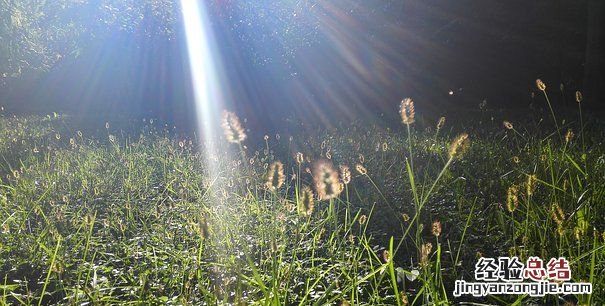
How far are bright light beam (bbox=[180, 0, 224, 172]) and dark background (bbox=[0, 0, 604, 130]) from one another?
0.32 metres

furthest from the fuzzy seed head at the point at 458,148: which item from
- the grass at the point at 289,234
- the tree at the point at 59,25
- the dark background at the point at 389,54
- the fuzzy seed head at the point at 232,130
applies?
the tree at the point at 59,25

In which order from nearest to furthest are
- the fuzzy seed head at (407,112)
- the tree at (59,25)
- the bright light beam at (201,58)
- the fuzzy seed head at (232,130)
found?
the fuzzy seed head at (232,130), the fuzzy seed head at (407,112), the bright light beam at (201,58), the tree at (59,25)

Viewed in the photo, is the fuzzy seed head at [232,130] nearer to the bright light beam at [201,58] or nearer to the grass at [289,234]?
the grass at [289,234]

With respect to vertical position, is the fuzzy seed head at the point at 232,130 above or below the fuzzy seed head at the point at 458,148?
above

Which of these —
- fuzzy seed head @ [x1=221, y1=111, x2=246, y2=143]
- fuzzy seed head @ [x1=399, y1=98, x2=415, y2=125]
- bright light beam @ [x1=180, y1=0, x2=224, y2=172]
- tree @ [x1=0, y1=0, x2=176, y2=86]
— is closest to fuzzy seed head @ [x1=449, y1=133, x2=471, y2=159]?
fuzzy seed head @ [x1=399, y1=98, x2=415, y2=125]

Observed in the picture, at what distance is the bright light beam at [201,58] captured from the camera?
11.0 meters

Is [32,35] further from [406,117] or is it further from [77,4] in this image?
[406,117]

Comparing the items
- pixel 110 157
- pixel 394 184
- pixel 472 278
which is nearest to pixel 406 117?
pixel 472 278

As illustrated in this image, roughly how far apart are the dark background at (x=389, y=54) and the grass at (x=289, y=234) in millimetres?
6040

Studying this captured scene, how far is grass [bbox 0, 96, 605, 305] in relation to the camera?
4.75 feet

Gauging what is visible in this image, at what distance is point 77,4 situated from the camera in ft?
53.0

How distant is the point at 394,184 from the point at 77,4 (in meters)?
16.2

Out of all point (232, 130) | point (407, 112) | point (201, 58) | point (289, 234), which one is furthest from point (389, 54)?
point (232, 130)

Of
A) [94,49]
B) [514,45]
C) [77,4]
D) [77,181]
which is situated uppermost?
[77,4]
